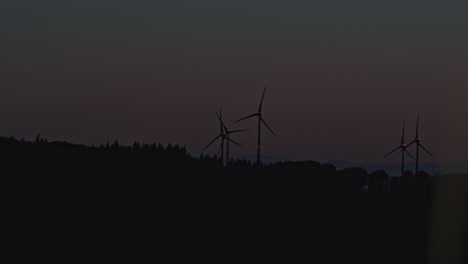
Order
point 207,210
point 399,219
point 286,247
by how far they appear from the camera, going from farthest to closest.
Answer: point 399,219
point 207,210
point 286,247

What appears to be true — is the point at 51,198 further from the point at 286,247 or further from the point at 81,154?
the point at 81,154

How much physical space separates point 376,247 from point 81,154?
43.7 metres

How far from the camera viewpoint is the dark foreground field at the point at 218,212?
270 ft

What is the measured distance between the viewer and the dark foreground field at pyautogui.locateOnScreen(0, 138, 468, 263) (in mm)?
82244

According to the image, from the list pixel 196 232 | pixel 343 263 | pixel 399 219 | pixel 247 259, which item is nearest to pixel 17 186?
pixel 196 232

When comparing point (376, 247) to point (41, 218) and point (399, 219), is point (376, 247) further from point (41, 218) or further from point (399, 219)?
point (41, 218)

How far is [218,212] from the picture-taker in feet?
315

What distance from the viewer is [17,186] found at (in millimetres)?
87312

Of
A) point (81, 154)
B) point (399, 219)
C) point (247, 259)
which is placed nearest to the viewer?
point (247, 259)

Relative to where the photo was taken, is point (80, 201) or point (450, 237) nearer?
point (80, 201)

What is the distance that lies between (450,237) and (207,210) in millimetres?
25101

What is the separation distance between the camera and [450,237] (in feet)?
324

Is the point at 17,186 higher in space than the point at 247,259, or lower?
higher

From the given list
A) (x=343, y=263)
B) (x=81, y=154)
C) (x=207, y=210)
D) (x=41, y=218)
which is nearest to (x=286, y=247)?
(x=343, y=263)
